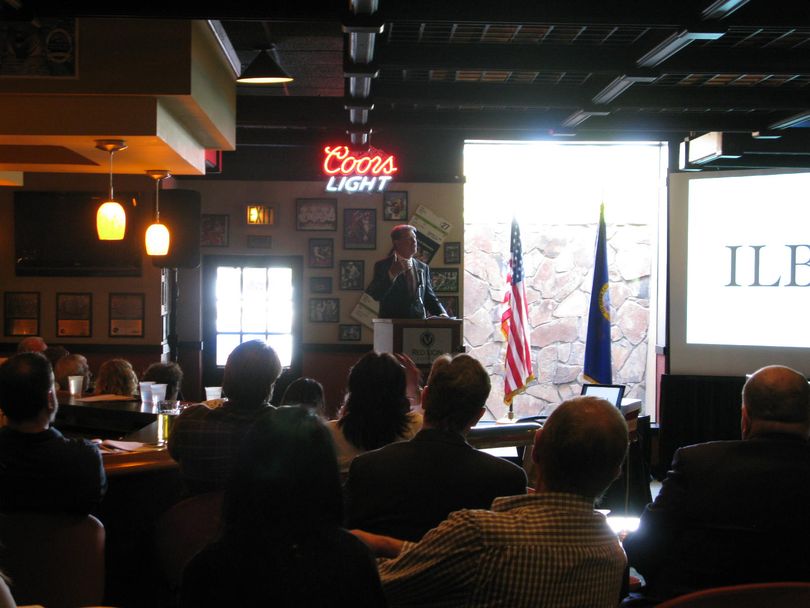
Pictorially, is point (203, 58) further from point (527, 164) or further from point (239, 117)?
point (527, 164)

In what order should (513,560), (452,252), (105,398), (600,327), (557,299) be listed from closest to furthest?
(513,560)
(105,398)
(600,327)
(452,252)
(557,299)

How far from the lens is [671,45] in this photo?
4855 millimetres

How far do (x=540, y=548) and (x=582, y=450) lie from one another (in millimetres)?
265

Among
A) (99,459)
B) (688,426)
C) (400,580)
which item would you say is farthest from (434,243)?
(400,580)

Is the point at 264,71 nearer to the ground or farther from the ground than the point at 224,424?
farther from the ground

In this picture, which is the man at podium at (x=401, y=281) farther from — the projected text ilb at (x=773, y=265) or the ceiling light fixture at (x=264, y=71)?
the projected text ilb at (x=773, y=265)

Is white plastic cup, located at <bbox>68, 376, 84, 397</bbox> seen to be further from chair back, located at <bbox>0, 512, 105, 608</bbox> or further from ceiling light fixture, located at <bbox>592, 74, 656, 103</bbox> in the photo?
ceiling light fixture, located at <bbox>592, 74, 656, 103</bbox>

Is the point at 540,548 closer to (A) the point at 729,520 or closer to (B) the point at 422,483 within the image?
(B) the point at 422,483

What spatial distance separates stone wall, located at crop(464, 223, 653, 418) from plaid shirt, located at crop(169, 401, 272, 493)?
6.50 metres

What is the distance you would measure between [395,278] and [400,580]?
11.5 ft

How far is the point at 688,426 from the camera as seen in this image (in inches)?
322

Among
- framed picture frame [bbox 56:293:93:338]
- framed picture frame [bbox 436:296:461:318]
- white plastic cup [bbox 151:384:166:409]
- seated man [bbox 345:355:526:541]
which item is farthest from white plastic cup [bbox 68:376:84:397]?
framed picture frame [bbox 436:296:461:318]

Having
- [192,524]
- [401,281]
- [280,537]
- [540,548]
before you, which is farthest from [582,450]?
[401,281]

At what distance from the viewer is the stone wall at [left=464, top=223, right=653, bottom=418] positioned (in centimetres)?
962
